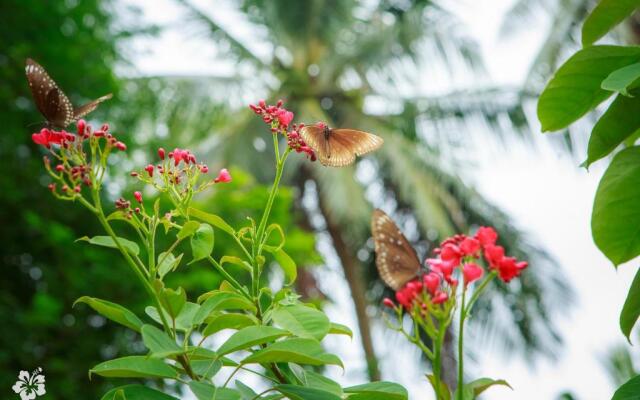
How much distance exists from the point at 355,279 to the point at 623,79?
8.93 metres

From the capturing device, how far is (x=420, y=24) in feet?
33.1

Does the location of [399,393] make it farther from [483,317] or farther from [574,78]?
[483,317]

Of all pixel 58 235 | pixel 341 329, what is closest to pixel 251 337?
pixel 341 329

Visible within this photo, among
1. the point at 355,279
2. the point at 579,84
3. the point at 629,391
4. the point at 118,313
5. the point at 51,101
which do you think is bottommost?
the point at 629,391

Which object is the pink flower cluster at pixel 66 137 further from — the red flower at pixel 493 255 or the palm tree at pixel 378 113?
the palm tree at pixel 378 113

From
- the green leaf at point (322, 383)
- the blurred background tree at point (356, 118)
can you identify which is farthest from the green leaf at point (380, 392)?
the blurred background tree at point (356, 118)

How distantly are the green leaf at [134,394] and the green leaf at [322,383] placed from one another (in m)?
0.16

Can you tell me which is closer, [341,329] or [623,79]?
[623,79]

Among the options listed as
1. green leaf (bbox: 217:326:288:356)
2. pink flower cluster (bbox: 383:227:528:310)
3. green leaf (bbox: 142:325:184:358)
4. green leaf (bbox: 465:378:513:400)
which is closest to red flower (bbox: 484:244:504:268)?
pink flower cluster (bbox: 383:227:528:310)

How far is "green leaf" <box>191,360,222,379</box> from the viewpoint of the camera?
2.67 feet

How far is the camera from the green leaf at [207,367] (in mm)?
812

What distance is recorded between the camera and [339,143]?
1.07m

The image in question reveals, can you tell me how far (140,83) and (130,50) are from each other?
1.17 metres

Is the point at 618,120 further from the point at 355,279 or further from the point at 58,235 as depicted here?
the point at 355,279
